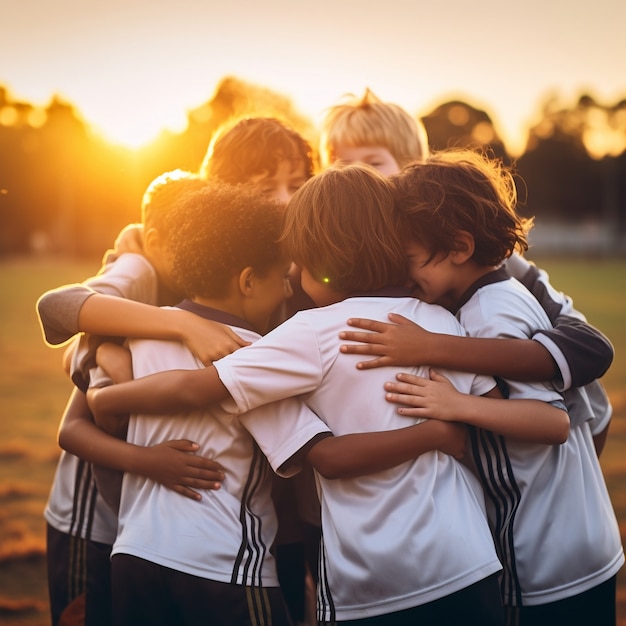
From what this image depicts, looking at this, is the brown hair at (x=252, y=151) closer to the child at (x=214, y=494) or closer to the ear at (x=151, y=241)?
the ear at (x=151, y=241)

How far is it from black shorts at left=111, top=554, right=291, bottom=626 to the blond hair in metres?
1.93

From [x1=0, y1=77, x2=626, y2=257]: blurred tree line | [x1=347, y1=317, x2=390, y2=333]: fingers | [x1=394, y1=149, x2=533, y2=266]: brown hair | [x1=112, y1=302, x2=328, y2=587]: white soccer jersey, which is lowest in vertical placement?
[x1=0, y1=77, x2=626, y2=257]: blurred tree line

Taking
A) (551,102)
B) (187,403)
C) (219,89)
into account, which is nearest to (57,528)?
(187,403)

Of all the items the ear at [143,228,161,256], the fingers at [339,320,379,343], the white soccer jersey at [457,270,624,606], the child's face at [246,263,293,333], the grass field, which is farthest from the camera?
the grass field

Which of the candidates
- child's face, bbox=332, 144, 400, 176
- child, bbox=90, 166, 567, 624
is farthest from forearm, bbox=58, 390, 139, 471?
child's face, bbox=332, 144, 400, 176

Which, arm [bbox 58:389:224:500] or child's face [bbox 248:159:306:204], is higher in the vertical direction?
child's face [bbox 248:159:306:204]

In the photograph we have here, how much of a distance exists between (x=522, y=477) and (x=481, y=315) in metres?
0.45

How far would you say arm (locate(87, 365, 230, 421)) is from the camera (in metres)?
1.91

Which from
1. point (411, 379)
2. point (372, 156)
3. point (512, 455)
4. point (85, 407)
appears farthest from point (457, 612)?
point (372, 156)

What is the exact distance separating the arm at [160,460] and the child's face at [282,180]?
1.07 metres

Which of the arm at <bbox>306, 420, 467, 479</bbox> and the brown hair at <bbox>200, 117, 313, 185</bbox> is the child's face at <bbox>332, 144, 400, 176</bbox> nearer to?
the brown hair at <bbox>200, 117, 313, 185</bbox>

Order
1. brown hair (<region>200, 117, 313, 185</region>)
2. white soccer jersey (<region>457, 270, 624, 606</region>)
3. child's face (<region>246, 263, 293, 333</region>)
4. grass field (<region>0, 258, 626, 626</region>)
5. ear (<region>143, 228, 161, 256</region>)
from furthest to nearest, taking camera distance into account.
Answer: grass field (<region>0, 258, 626, 626</region>), brown hair (<region>200, 117, 313, 185</region>), ear (<region>143, 228, 161, 256</region>), child's face (<region>246, 263, 293, 333</region>), white soccer jersey (<region>457, 270, 624, 606</region>)

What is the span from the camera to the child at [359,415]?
6.00ft

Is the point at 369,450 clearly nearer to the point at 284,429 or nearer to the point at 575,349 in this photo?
the point at 284,429
